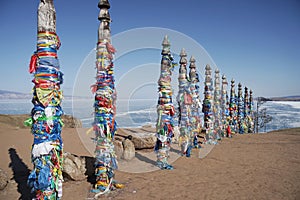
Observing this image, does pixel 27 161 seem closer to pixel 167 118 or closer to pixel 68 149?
pixel 68 149

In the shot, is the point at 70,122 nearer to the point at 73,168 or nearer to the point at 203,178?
the point at 73,168

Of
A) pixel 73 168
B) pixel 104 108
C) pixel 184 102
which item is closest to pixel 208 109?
pixel 184 102

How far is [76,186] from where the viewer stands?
671 cm

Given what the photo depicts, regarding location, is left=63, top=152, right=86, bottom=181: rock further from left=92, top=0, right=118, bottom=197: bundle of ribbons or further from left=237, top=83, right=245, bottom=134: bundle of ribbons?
left=237, top=83, right=245, bottom=134: bundle of ribbons

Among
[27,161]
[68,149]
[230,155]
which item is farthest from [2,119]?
[230,155]

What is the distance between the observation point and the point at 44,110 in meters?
4.33

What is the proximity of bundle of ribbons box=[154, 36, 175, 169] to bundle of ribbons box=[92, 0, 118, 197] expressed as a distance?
108 inches

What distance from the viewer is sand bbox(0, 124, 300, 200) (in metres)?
6.07

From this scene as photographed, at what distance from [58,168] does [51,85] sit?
176 centimetres

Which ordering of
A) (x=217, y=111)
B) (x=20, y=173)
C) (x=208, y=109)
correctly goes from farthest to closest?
(x=217, y=111) → (x=208, y=109) → (x=20, y=173)

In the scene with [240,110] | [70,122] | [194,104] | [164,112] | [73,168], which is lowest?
[73,168]

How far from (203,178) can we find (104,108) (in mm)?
4196

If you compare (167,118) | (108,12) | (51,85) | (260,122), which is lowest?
(260,122)

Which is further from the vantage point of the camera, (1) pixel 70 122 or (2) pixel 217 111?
(1) pixel 70 122
